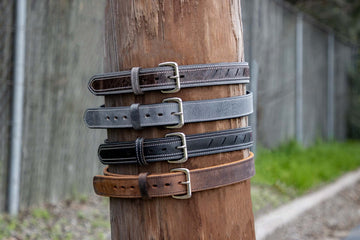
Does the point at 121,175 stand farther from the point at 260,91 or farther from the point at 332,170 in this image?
the point at 332,170

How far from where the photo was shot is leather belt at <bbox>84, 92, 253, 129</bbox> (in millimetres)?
1429

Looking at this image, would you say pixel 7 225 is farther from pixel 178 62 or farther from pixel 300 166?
pixel 300 166

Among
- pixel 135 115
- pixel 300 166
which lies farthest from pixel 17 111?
pixel 300 166

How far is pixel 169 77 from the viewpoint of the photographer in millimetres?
1432

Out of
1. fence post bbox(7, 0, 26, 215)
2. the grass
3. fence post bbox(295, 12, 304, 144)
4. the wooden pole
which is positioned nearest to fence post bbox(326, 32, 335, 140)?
the grass

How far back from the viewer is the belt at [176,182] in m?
1.44

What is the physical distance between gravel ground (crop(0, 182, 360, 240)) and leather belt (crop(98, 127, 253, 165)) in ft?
7.90

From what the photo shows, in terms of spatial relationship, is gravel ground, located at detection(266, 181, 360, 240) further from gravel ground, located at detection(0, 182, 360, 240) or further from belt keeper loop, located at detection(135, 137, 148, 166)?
belt keeper loop, located at detection(135, 137, 148, 166)

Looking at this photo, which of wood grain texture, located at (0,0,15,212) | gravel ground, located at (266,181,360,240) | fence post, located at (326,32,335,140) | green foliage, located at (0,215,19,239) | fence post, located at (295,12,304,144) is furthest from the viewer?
fence post, located at (326,32,335,140)

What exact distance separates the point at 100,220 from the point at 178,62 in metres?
3.11

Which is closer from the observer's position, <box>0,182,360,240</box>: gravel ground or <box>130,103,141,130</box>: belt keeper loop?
<box>130,103,141,130</box>: belt keeper loop

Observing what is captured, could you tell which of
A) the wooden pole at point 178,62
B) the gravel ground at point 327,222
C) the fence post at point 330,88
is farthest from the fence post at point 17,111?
the fence post at point 330,88

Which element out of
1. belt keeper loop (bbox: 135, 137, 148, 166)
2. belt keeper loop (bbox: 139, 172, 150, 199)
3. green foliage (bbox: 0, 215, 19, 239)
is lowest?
green foliage (bbox: 0, 215, 19, 239)

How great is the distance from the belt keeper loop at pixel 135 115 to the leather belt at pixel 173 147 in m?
A: 0.05
